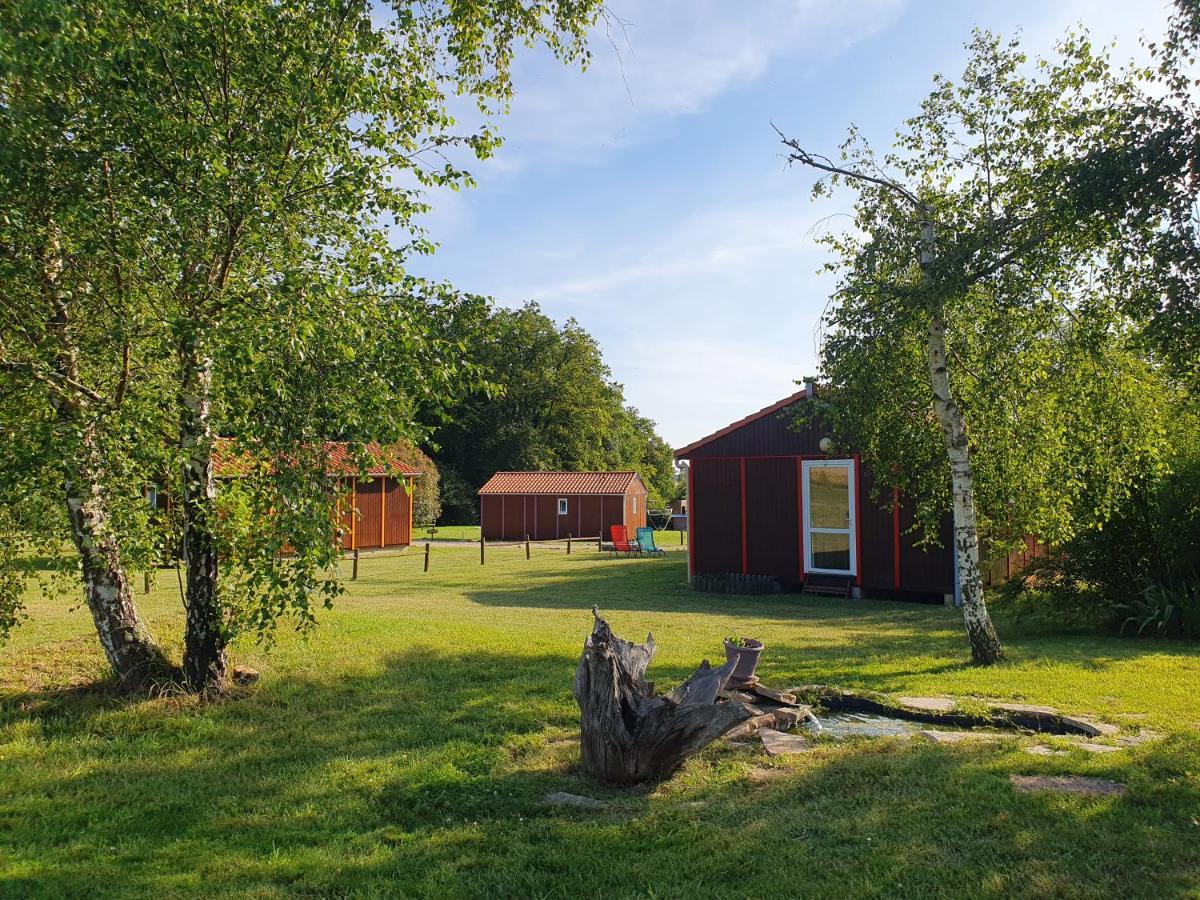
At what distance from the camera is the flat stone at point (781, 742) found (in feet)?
16.9

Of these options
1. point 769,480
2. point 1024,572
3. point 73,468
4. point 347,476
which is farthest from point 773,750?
point 769,480

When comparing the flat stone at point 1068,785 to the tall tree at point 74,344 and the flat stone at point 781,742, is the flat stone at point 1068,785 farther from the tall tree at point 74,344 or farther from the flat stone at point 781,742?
the tall tree at point 74,344

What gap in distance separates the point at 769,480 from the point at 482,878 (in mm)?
12813

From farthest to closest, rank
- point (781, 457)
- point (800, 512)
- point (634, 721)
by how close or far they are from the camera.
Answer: point (781, 457) < point (800, 512) < point (634, 721)

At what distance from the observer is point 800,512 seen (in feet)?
50.3

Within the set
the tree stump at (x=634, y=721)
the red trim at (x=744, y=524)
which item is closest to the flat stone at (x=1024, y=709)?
the tree stump at (x=634, y=721)

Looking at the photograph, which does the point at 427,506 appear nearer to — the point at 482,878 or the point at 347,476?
the point at 347,476

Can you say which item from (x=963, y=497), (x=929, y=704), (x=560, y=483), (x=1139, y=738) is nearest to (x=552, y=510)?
(x=560, y=483)

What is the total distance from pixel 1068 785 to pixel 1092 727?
1.39m

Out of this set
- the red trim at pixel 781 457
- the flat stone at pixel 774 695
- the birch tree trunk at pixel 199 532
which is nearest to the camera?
the birch tree trunk at pixel 199 532

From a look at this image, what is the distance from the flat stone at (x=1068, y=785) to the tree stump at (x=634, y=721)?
143 cm

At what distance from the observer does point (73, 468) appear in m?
5.18

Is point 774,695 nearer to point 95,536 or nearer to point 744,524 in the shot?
point 95,536

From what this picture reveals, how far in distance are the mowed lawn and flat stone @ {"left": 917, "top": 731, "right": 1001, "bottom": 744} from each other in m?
0.19
